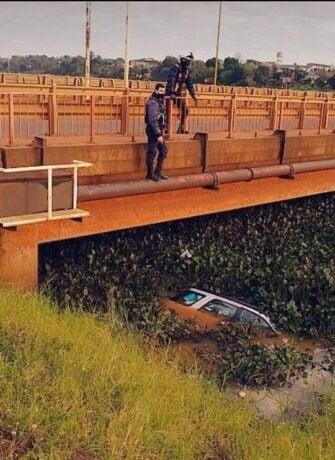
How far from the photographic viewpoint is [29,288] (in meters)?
9.94

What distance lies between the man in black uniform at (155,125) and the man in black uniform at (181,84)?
1923 millimetres

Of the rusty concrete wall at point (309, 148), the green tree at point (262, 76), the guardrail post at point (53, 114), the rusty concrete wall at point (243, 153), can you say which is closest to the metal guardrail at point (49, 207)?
the guardrail post at point (53, 114)

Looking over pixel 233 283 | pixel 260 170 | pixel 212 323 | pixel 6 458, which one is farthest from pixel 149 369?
pixel 260 170

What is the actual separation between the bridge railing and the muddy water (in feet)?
13.8

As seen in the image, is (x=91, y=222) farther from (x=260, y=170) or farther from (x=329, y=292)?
(x=329, y=292)

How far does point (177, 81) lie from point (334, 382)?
687cm

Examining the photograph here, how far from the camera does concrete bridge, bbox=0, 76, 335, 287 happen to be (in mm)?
9148

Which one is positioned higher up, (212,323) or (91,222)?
(91,222)

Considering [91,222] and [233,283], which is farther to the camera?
[233,283]

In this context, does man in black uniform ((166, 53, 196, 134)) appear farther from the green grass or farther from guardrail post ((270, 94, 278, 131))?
the green grass

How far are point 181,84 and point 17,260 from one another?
216 inches

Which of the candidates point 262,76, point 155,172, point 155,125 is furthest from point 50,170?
point 262,76

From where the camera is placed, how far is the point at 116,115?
41.4ft

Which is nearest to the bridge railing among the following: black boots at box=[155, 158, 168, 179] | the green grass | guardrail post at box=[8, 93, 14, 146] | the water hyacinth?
guardrail post at box=[8, 93, 14, 146]
